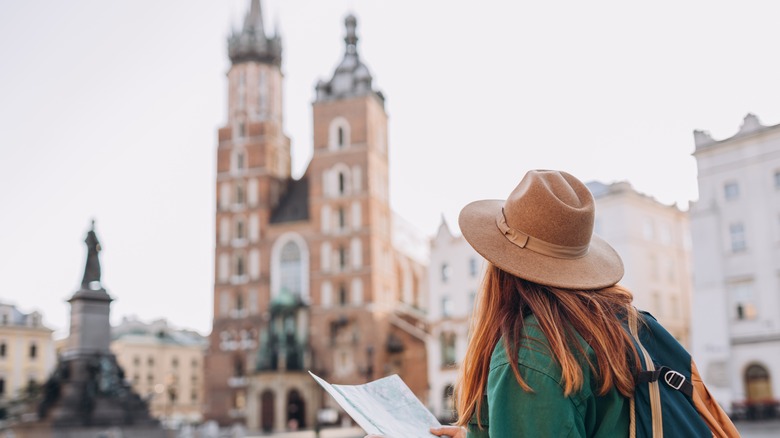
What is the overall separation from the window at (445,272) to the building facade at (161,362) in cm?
3567

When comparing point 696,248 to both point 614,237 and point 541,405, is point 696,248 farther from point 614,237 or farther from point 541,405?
point 541,405

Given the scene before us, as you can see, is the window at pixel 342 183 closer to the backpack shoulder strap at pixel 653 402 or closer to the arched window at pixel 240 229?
the arched window at pixel 240 229

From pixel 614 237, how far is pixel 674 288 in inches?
207

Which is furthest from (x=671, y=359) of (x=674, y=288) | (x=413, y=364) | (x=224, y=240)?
(x=224, y=240)

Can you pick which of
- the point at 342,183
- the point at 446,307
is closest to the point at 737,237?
the point at 446,307

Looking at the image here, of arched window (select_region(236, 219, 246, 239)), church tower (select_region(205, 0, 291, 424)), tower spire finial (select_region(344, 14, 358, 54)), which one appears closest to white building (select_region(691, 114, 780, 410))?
church tower (select_region(205, 0, 291, 424))

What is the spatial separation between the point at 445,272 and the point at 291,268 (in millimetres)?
13041

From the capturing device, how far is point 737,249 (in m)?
29.1

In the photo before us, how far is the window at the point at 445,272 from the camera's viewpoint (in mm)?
44000

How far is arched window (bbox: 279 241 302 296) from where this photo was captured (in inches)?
2077

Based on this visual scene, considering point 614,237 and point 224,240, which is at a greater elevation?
point 224,240

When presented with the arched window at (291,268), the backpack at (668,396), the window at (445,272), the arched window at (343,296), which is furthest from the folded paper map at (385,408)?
the arched window at (291,268)

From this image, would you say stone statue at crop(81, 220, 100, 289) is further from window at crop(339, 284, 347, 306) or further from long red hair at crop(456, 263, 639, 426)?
window at crop(339, 284, 347, 306)

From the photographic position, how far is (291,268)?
174 feet
